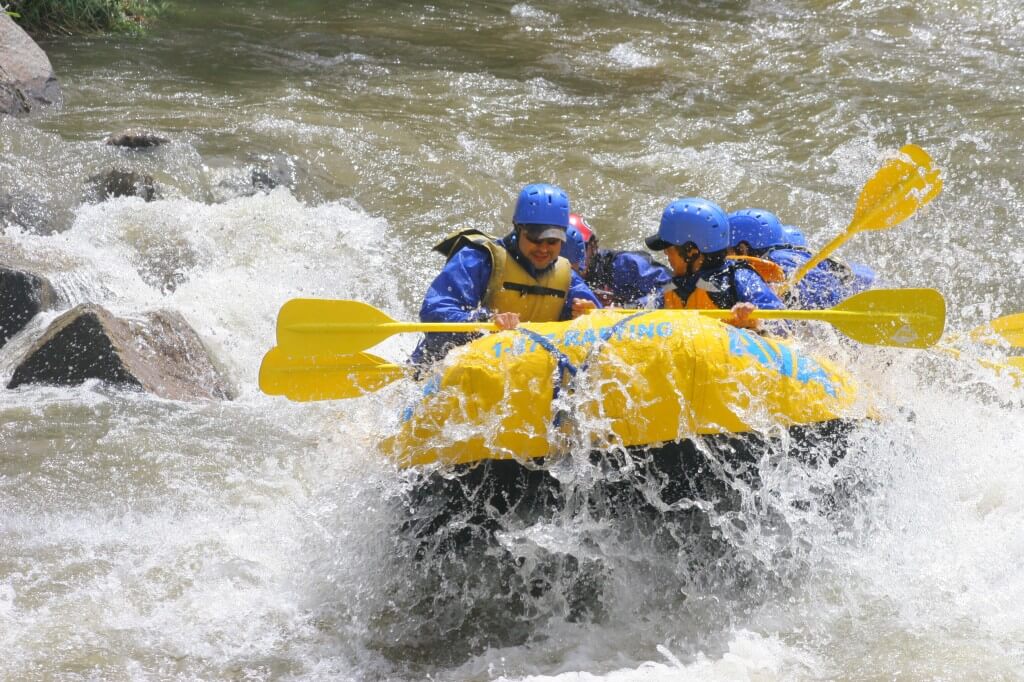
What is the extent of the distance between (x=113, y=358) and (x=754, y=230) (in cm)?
329

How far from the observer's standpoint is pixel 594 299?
511 centimetres

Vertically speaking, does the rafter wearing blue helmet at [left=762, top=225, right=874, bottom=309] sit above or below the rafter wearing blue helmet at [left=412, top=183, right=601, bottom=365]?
below

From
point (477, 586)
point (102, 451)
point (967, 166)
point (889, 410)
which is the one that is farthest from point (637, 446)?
point (967, 166)

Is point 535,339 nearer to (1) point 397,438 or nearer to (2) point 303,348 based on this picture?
(1) point 397,438

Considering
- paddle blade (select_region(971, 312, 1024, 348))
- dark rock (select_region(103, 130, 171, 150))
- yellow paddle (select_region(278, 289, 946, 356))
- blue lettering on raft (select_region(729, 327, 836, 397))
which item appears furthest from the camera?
dark rock (select_region(103, 130, 171, 150))

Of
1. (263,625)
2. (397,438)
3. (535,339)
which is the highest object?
(535,339)

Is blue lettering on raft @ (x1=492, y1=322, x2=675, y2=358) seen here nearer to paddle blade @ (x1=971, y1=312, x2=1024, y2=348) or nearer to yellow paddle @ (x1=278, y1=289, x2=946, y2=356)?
yellow paddle @ (x1=278, y1=289, x2=946, y2=356)

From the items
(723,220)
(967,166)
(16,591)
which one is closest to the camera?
(16,591)

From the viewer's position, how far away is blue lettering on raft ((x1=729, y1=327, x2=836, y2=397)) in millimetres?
4152

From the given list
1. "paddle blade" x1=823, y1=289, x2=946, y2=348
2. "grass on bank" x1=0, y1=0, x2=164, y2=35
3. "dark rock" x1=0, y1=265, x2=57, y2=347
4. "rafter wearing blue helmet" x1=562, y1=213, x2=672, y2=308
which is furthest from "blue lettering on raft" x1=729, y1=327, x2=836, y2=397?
"grass on bank" x1=0, y1=0, x2=164, y2=35

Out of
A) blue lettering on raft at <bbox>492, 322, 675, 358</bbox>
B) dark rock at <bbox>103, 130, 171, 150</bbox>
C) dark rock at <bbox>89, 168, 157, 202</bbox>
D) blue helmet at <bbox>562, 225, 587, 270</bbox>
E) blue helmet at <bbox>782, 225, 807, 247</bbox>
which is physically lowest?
dark rock at <bbox>89, 168, 157, 202</bbox>

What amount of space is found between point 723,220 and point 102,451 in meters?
2.92

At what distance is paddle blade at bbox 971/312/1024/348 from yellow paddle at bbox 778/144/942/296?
0.70m

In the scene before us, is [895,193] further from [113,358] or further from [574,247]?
[113,358]
